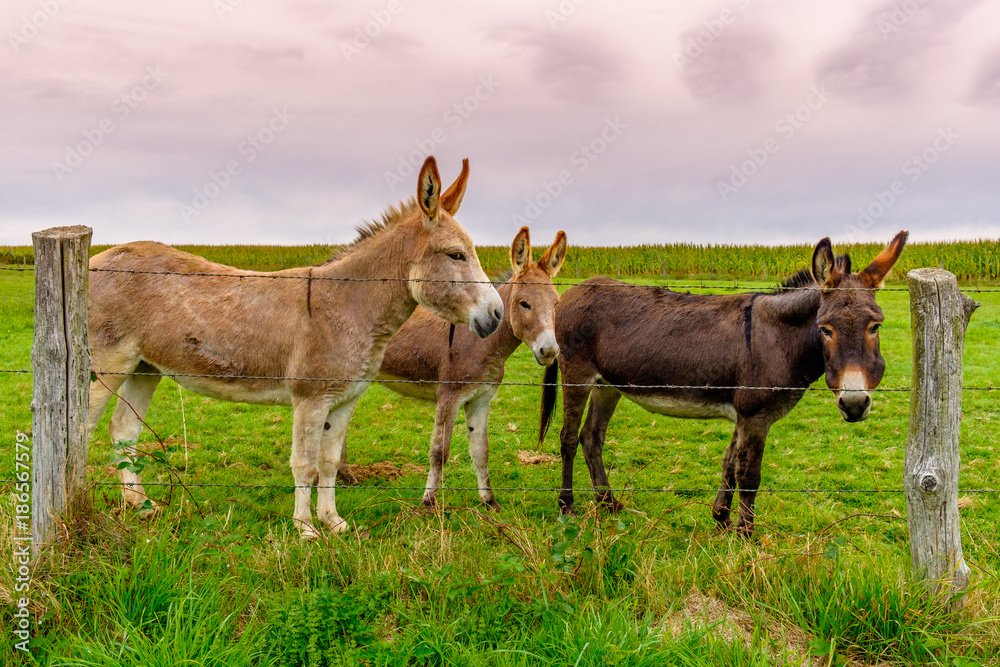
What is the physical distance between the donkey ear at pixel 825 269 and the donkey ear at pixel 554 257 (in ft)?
6.91

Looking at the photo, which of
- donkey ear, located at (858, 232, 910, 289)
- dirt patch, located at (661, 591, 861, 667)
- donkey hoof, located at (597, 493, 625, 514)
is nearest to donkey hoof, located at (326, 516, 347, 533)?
donkey hoof, located at (597, 493, 625, 514)

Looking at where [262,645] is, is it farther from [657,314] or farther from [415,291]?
[657,314]

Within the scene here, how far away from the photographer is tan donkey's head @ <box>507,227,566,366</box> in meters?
5.36

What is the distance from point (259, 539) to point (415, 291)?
1.83 meters

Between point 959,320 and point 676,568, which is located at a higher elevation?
point 959,320

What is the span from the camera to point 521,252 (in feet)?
19.3

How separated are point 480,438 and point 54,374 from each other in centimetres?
329

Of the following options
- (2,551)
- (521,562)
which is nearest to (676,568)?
(521,562)

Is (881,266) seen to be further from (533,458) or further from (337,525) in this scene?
(533,458)

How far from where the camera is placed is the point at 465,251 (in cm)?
464

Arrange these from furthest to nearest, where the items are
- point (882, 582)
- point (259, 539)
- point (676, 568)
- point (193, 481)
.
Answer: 1. point (193, 481)
2. point (259, 539)
3. point (676, 568)
4. point (882, 582)

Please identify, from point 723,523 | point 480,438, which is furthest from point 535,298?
point 723,523

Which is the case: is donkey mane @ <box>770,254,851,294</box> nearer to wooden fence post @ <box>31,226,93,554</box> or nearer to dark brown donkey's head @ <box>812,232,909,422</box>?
dark brown donkey's head @ <box>812,232,909,422</box>

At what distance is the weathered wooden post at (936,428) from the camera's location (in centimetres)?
335
